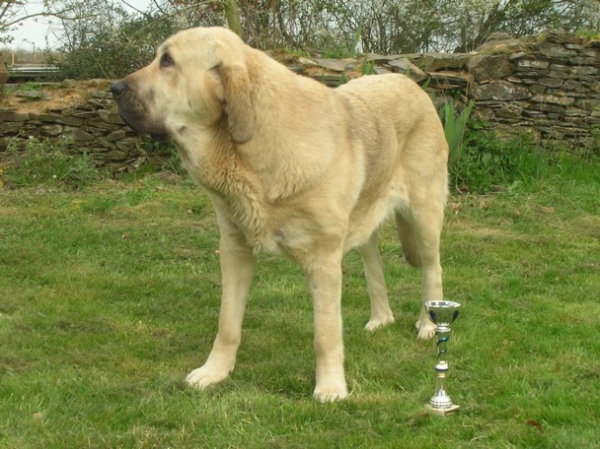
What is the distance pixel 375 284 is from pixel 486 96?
5792 mm

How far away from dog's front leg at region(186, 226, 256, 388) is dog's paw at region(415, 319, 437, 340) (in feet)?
4.44

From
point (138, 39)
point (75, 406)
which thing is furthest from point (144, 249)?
point (138, 39)

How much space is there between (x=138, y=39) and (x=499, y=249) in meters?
6.72

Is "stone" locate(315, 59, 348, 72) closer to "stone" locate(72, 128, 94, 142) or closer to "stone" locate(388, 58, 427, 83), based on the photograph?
"stone" locate(388, 58, 427, 83)

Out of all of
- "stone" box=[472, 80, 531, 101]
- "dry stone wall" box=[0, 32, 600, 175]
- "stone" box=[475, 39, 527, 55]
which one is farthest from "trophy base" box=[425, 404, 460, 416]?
"stone" box=[475, 39, 527, 55]

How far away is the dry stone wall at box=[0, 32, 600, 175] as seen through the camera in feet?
33.4

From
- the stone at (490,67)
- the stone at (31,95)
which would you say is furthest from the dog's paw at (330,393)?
the stone at (31,95)

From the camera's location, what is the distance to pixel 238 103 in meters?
3.70

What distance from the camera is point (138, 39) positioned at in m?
11.7

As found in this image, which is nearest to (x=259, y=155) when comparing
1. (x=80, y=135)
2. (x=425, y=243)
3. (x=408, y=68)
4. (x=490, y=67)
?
(x=425, y=243)

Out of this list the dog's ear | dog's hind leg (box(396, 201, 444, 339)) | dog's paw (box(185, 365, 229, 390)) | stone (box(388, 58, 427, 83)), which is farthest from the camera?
stone (box(388, 58, 427, 83))

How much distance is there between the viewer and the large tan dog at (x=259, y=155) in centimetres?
378

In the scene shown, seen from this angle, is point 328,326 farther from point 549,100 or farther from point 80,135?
point 549,100

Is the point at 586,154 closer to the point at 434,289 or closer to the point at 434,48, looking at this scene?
the point at 434,48
